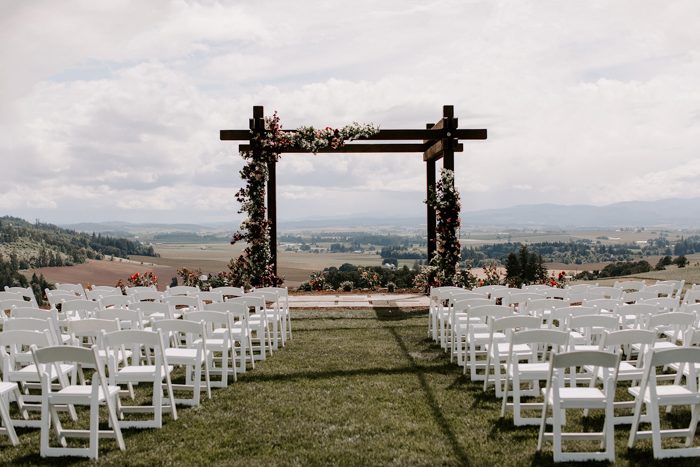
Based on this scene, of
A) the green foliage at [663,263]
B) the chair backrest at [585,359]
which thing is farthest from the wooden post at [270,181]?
the green foliage at [663,263]

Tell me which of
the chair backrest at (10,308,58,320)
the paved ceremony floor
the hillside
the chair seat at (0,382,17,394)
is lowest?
the paved ceremony floor

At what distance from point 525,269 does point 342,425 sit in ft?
38.7

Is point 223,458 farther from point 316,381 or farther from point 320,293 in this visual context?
point 320,293

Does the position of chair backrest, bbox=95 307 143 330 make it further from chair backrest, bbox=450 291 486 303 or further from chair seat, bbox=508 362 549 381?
chair backrest, bbox=450 291 486 303

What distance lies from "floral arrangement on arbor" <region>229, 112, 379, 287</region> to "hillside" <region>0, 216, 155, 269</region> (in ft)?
36.3

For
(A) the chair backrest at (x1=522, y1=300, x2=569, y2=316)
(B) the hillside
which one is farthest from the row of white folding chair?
(B) the hillside

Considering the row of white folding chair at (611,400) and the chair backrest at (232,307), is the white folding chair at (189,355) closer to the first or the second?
the chair backrest at (232,307)

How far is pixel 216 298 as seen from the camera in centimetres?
944

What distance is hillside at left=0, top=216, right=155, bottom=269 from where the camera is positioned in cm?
2372

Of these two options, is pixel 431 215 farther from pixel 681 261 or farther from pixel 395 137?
pixel 681 261

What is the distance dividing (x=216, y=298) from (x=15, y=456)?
14.1 feet

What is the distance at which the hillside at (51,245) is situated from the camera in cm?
2372

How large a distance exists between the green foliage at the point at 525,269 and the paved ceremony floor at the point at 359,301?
91.2 inches

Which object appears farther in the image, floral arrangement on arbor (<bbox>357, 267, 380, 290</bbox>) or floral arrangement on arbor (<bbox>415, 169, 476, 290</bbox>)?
floral arrangement on arbor (<bbox>357, 267, 380, 290</bbox>)
